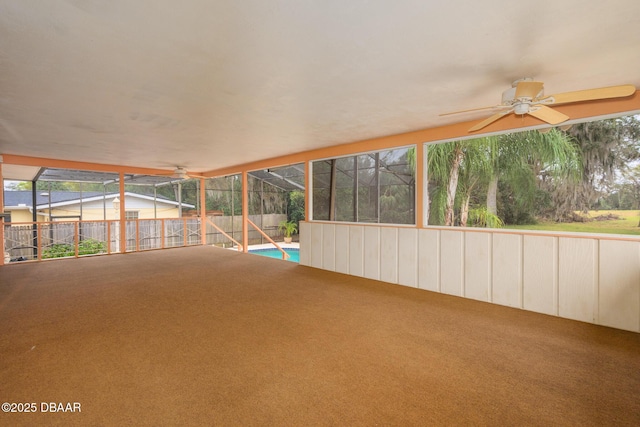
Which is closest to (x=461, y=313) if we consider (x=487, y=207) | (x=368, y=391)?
(x=368, y=391)

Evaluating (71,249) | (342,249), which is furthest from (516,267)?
(71,249)

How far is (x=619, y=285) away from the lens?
8.68ft

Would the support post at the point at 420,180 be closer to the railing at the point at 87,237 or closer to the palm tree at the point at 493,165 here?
the palm tree at the point at 493,165

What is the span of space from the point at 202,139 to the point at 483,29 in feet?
13.5

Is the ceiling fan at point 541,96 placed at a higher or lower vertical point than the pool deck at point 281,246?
higher

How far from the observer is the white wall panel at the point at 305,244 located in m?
5.50

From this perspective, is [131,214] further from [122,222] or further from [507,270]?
[507,270]

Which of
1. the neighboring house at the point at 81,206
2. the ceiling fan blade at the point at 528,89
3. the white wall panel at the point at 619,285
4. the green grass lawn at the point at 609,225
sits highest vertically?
the ceiling fan blade at the point at 528,89

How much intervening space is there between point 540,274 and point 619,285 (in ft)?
1.89

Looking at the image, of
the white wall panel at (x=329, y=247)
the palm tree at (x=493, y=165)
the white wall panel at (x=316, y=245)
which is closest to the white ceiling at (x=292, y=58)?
the palm tree at (x=493, y=165)

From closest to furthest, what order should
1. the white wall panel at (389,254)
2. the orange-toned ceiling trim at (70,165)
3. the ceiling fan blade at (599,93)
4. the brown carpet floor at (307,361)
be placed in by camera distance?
the brown carpet floor at (307,361)
the ceiling fan blade at (599,93)
the white wall panel at (389,254)
the orange-toned ceiling trim at (70,165)

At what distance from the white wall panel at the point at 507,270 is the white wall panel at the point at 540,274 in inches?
2.2

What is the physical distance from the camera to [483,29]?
5.81ft

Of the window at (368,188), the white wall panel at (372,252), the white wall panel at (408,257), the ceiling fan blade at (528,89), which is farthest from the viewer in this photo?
the window at (368,188)
